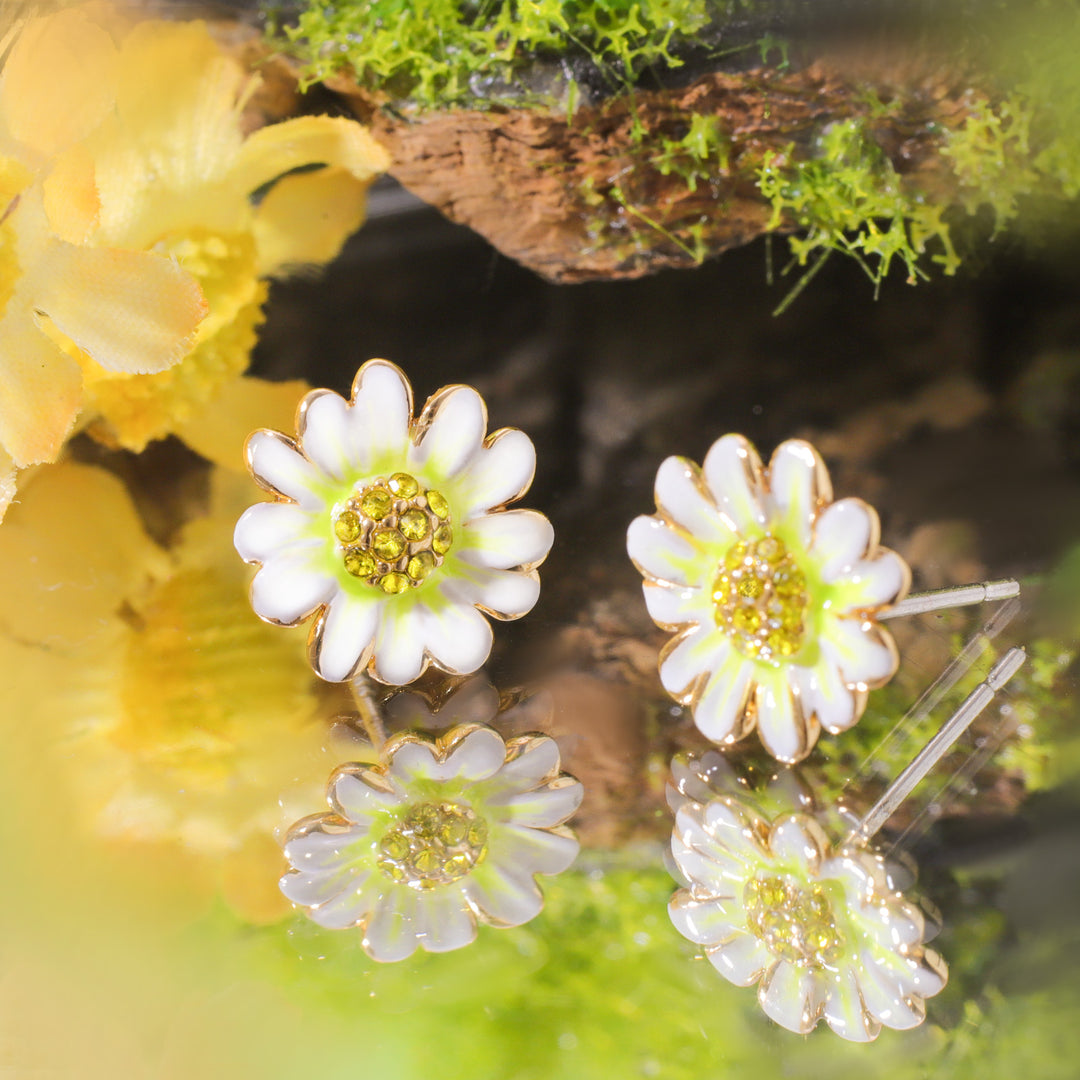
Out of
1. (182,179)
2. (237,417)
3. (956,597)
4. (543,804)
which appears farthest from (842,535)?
(182,179)

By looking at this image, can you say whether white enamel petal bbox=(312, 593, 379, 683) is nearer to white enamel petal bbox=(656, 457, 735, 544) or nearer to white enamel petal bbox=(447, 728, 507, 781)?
white enamel petal bbox=(447, 728, 507, 781)

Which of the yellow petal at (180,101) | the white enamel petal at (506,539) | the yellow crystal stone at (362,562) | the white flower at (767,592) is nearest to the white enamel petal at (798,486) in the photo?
the white flower at (767,592)

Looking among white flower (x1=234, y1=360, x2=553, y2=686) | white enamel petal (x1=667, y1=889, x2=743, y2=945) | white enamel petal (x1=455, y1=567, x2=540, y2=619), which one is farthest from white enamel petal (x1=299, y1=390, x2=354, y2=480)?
white enamel petal (x1=667, y1=889, x2=743, y2=945)

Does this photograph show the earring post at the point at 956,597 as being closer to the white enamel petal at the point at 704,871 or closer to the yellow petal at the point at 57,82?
the white enamel petal at the point at 704,871

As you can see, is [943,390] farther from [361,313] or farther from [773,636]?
[361,313]

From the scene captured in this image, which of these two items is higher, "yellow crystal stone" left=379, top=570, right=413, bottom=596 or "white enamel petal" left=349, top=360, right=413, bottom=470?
"white enamel petal" left=349, top=360, right=413, bottom=470

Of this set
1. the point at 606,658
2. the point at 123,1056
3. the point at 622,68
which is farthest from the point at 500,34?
the point at 123,1056
